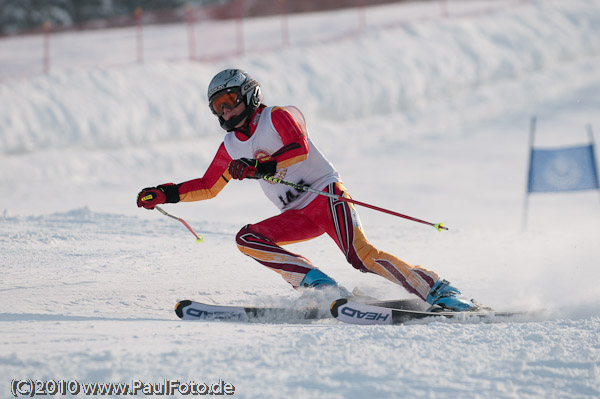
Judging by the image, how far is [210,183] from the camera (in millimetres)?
4668

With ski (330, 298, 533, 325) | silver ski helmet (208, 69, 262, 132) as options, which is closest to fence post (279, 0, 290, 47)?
silver ski helmet (208, 69, 262, 132)

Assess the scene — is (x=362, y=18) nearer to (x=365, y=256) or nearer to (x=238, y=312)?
(x=365, y=256)

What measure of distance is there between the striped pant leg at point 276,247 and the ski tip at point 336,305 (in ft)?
1.44

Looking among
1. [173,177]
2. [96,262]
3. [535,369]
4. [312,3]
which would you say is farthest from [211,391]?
[312,3]

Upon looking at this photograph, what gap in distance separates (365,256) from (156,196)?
4.31 ft

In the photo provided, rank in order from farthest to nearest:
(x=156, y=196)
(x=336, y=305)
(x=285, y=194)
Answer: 1. (x=285, y=194)
2. (x=156, y=196)
3. (x=336, y=305)

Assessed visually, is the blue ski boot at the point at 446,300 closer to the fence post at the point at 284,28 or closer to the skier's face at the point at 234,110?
the skier's face at the point at 234,110

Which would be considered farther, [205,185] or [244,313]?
[205,185]

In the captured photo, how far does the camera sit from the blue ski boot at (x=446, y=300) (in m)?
4.14

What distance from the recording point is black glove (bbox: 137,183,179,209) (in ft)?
14.6

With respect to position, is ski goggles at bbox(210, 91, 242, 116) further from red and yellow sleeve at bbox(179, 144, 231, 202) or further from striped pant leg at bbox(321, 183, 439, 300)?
striped pant leg at bbox(321, 183, 439, 300)

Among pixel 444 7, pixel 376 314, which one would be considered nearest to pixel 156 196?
pixel 376 314

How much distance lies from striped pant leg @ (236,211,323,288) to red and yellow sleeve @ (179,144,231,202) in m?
0.39

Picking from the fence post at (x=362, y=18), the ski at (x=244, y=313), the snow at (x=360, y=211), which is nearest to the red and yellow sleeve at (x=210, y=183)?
the snow at (x=360, y=211)
